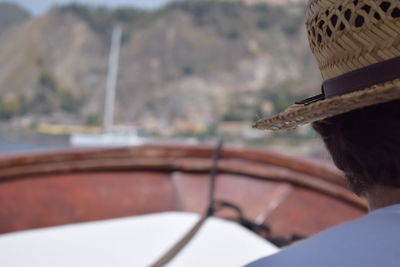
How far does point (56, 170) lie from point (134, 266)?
0.65 metres

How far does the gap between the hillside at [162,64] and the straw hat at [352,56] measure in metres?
35.8

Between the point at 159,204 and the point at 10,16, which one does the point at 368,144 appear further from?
the point at 10,16

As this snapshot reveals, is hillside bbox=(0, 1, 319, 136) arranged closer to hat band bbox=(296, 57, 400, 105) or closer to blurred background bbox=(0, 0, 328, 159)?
blurred background bbox=(0, 0, 328, 159)

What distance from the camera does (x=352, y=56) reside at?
1.61 ft

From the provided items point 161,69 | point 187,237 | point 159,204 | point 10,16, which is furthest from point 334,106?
point 10,16

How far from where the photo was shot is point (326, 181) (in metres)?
1.62

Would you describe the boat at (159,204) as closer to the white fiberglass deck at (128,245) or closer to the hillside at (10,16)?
the white fiberglass deck at (128,245)

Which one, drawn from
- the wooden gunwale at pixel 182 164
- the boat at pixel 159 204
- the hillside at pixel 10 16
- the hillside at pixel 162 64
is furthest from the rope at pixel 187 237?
the hillside at pixel 10 16

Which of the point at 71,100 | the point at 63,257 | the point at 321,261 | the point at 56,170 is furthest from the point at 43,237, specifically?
the point at 71,100

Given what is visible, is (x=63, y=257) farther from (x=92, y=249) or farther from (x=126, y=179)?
(x=126, y=179)

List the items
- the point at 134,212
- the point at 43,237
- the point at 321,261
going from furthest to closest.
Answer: the point at 134,212, the point at 43,237, the point at 321,261

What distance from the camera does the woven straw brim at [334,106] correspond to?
0.42m

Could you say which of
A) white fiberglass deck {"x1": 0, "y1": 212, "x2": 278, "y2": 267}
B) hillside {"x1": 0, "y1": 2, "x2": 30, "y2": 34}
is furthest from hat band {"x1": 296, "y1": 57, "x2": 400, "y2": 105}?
hillside {"x1": 0, "y1": 2, "x2": 30, "y2": 34}

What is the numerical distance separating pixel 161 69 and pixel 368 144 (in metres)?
46.2
